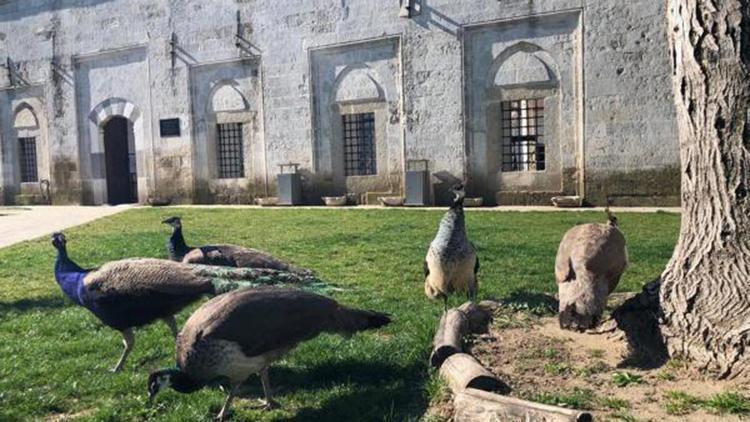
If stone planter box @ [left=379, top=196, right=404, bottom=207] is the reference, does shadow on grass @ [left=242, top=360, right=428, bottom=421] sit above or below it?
below

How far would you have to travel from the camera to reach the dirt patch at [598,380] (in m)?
3.40

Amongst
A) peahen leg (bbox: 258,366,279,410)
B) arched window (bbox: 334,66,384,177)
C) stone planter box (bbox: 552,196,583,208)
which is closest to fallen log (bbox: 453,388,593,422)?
peahen leg (bbox: 258,366,279,410)

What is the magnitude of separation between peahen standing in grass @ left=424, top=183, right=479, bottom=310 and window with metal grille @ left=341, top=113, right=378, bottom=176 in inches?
494

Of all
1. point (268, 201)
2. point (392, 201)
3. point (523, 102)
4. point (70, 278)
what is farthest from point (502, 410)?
point (268, 201)

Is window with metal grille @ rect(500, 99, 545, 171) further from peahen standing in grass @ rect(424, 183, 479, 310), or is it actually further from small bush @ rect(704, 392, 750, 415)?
small bush @ rect(704, 392, 750, 415)

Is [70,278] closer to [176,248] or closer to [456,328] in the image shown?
[176,248]

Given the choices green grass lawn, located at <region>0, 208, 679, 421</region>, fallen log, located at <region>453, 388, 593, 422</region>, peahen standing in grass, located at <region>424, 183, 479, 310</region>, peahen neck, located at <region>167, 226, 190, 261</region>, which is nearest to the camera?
fallen log, located at <region>453, 388, 593, 422</region>

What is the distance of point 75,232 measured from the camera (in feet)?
43.5

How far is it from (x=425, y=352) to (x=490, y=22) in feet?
44.2

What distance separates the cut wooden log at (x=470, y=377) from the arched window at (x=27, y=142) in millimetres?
23292

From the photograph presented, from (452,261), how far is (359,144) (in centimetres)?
1320

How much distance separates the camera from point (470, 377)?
3.55m

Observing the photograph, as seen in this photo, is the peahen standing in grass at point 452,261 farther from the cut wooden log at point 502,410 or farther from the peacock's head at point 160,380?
the peacock's head at point 160,380

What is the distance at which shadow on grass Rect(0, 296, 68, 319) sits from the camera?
6484 mm
